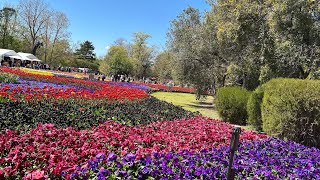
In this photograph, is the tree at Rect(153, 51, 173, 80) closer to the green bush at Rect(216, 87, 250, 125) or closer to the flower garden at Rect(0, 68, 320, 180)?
the green bush at Rect(216, 87, 250, 125)

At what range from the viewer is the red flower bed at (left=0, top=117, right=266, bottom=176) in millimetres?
3658

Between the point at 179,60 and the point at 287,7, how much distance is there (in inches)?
335

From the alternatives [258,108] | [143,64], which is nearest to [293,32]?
[258,108]

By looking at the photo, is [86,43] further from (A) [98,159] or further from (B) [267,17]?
(A) [98,159]

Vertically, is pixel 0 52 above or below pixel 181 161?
above

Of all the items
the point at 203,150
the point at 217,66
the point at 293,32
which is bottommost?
the point at 203,150

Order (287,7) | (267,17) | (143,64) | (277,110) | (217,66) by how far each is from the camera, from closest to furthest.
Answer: (277,110) < (287,7) < (267,17) < (217,66) < (143,64)

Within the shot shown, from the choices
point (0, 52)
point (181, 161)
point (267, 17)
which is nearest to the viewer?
point (181, 161)

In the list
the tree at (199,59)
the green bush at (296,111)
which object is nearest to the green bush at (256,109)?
the green bush at (296,111)

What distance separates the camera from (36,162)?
384 cm

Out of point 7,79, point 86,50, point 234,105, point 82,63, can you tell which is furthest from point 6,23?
point 234,105

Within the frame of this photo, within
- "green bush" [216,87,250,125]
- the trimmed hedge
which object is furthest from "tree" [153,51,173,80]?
the trimmed hedge

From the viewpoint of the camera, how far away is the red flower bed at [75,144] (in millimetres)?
3658

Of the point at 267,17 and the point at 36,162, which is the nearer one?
the point at 36,162
